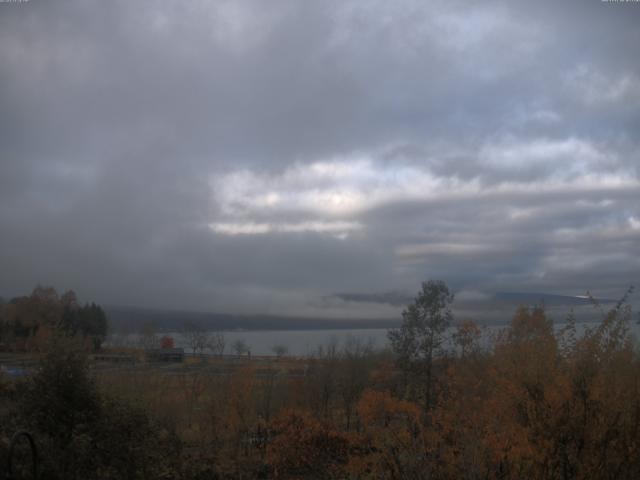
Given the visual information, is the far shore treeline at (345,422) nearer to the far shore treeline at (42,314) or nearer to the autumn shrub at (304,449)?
the autumn shrub at (304,449)

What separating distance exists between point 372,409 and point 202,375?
349 inches

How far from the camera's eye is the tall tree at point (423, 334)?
33250 mm

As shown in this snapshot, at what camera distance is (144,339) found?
4312 centimetres

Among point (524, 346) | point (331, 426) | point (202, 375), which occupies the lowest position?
point (331, 426)

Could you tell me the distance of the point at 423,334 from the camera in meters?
33.4

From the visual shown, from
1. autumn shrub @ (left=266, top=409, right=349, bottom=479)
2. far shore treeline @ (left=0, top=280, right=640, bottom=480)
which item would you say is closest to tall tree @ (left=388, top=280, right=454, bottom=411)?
far shore treeline @ (left=0, top=280, right=640, bottom=480)

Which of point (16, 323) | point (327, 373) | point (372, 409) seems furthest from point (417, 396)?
point (16, 323)

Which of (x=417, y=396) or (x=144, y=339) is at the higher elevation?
(x=144, y=339)

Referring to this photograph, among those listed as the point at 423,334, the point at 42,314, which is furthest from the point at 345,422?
the point at 42,314

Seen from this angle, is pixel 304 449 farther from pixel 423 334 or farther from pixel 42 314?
pixel 42 314

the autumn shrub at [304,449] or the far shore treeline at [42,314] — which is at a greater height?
the far shore treeline at [42,314]

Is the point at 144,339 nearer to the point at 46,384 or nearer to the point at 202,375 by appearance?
the point at 202,375

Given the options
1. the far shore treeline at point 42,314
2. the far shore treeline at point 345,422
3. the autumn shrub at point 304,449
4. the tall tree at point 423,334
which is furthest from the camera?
the far shore treeline at point 42,314

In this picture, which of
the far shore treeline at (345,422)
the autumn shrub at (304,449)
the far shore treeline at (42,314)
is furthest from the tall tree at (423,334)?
the far shore treeline at (42,314)
